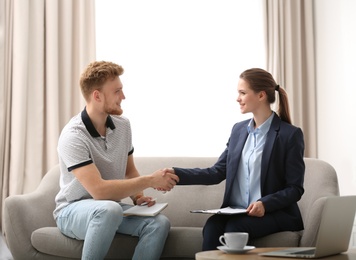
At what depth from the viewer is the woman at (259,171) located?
319 cm

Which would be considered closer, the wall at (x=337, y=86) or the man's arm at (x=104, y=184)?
the man's arm at (x=104, y=184)

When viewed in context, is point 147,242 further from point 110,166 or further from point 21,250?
point 21,250

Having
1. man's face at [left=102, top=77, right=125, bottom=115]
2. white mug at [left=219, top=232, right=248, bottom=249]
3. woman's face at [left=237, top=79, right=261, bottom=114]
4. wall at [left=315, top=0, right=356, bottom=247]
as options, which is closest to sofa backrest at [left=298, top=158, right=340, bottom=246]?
woman's face at [left=237, top=79, right=261, bottom=114]

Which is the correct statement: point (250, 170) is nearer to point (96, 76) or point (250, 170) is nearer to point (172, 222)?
point (172, 222)

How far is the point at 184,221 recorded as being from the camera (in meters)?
3.81

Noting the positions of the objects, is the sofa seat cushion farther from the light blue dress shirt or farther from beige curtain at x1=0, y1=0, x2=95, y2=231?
beige curtain at x1=0, y1=0, x2=95, y2=231

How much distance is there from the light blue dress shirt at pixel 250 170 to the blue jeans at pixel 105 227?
0.44 metres

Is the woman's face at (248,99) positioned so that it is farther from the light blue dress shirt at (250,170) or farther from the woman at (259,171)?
the light blue dress shirt at (250,170)

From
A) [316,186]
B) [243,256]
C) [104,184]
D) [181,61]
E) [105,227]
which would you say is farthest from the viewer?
[181,61]

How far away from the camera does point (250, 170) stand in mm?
3393

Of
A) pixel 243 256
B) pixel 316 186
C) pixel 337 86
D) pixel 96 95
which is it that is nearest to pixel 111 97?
pixel 96 95

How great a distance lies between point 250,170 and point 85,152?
0.89 meters

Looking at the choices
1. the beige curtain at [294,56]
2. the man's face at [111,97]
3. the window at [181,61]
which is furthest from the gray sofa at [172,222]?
the beige curtain at [294,56]

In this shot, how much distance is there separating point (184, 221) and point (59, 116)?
55.1 inches
